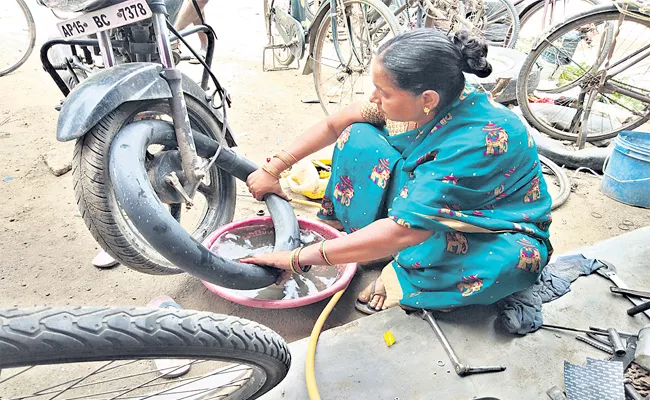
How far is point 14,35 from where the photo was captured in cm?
503

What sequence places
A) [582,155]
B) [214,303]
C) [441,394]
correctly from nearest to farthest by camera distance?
[441,394]
[214,303]
[582,155]

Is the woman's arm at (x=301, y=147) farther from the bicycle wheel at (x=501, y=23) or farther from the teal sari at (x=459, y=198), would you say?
the bicycle wheel at (x=501, y=23)

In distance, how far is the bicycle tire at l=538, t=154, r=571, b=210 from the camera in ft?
8.79

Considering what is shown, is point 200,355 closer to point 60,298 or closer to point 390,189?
point 390,189

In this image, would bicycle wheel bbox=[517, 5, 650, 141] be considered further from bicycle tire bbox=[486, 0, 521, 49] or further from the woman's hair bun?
the woman's hair bun

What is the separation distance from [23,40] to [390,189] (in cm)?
486

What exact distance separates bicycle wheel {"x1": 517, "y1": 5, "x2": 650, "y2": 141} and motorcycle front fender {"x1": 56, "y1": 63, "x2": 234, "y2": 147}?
111 inches

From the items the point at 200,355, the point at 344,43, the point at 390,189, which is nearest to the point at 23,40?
the point at 344,43

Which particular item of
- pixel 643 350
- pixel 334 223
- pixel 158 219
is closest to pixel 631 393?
pixel 643 350

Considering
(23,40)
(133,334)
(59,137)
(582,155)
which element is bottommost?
(582,155)

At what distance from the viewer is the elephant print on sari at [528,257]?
155cm

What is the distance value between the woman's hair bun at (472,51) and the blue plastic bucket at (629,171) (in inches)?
69.7

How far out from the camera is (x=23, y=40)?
489 centimetres

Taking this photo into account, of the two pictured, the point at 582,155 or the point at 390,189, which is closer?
the point at 390,189
